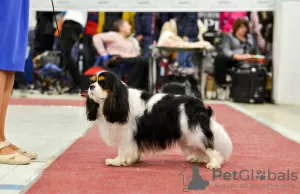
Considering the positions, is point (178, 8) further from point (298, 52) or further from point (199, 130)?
point (199, 130)

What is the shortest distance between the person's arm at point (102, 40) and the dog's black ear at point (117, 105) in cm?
510

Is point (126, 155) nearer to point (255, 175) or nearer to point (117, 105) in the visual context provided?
point (117, 105)

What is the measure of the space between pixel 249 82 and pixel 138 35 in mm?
2325

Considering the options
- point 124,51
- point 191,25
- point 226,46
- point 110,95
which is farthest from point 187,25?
point 110,95

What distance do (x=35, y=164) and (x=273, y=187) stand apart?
4.73 ft

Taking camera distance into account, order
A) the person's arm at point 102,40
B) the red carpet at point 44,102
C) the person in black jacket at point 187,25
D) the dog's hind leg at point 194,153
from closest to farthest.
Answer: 1. the dog's hind leg at point 194,153
2. the red carpet at point 44,102
3. the person's arm at point 102,40
4. the person in black jacket at point 187,25

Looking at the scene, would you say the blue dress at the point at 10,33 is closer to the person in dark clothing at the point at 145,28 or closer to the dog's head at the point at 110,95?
the dog's head at the point at 110,95

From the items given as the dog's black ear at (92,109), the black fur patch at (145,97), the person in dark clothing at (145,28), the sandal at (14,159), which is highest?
the person in dark clothing at (145,28)

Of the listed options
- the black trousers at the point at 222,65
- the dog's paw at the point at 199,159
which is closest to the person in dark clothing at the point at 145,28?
the black trousers at the point at 222,65

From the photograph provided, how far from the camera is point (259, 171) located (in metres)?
2.75

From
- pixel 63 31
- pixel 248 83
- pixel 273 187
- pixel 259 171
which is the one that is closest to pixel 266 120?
pixel 248 83

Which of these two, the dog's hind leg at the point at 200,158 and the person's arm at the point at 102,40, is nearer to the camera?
the dog's hind leg at the point at 200,158

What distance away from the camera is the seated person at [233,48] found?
7707mm

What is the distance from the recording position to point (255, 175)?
104 inches
